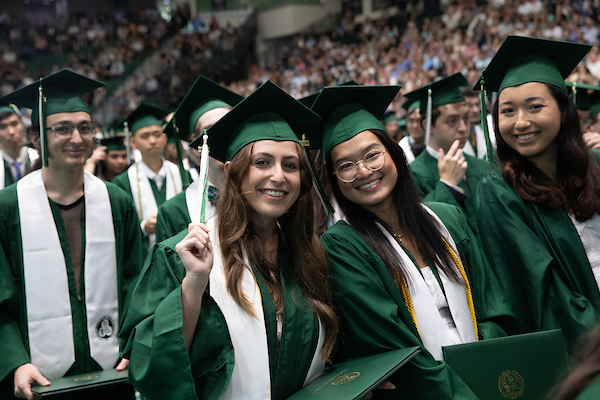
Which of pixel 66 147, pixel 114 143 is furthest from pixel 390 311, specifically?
pixel 114 143

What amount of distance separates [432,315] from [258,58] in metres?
24.9

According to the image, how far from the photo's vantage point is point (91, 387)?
246 cm

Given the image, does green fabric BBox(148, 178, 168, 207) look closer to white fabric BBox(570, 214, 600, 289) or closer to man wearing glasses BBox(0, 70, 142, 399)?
man wearing glasses BBox(0, 70, 142, 399)

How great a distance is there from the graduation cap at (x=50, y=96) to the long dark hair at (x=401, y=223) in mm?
1608

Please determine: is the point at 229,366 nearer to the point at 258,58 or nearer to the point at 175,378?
the point at 175,378

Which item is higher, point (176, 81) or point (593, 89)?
point (176, 81)

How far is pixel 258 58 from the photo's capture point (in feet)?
85.5

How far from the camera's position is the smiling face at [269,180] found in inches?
87.5

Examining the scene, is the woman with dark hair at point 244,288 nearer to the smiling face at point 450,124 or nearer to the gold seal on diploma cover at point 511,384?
the gold seal on diploma cover at point 511,384

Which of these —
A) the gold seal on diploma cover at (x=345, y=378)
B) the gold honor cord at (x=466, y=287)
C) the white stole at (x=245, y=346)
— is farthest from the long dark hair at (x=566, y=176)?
the white stole at (x=245, y=346)

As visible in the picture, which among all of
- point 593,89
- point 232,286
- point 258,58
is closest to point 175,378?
point 232,286

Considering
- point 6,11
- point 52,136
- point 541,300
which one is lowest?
point 541,300

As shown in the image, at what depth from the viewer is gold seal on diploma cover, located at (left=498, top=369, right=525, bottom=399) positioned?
85.6 inches

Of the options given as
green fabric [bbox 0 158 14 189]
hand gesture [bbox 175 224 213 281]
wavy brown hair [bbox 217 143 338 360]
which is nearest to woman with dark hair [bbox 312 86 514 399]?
wavy brown hair [bbox 217 143 338 360]
